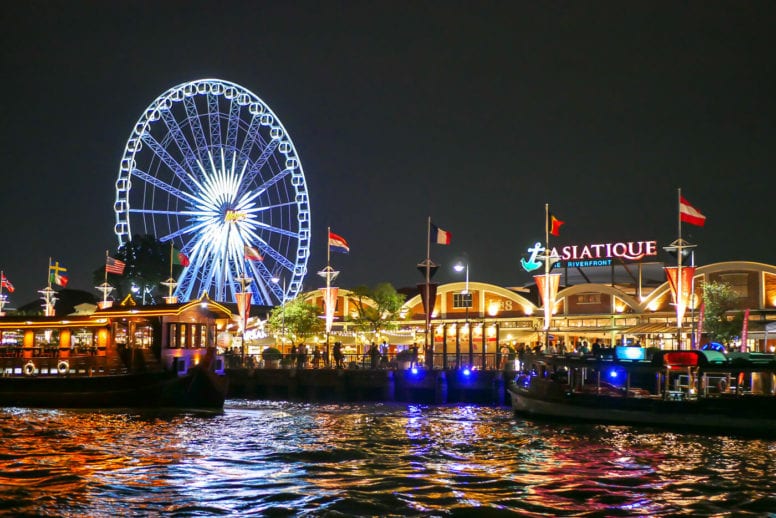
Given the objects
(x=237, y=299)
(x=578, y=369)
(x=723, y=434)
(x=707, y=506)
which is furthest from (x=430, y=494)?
(x=237, y=299)

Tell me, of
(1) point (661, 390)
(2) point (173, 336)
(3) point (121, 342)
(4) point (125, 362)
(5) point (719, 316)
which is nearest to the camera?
(1) point (661, 390)

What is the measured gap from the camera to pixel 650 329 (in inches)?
2395

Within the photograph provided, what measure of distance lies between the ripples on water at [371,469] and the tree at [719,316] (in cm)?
2839

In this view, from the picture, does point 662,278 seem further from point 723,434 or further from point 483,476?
point 483,476

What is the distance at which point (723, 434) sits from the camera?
31469 millimetres

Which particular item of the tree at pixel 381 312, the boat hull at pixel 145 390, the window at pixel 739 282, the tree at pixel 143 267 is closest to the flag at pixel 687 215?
the window at pixel 739 282

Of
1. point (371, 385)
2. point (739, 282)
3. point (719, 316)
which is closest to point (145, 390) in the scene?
point (371, 385)

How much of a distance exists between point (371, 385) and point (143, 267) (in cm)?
5098

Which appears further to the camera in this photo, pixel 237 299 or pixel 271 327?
pixel 271 327

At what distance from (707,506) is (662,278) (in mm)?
65823

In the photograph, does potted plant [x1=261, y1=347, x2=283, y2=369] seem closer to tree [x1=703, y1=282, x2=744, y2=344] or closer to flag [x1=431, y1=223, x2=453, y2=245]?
flag [x1=431, y1=223, x2=453, y2=245]

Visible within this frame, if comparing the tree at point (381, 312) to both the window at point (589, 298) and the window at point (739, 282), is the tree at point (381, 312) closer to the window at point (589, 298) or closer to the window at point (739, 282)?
the window at point (589, 298)

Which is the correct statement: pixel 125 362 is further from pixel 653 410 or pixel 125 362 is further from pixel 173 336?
pixel 653 410

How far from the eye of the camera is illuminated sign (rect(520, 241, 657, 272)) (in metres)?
70.9
